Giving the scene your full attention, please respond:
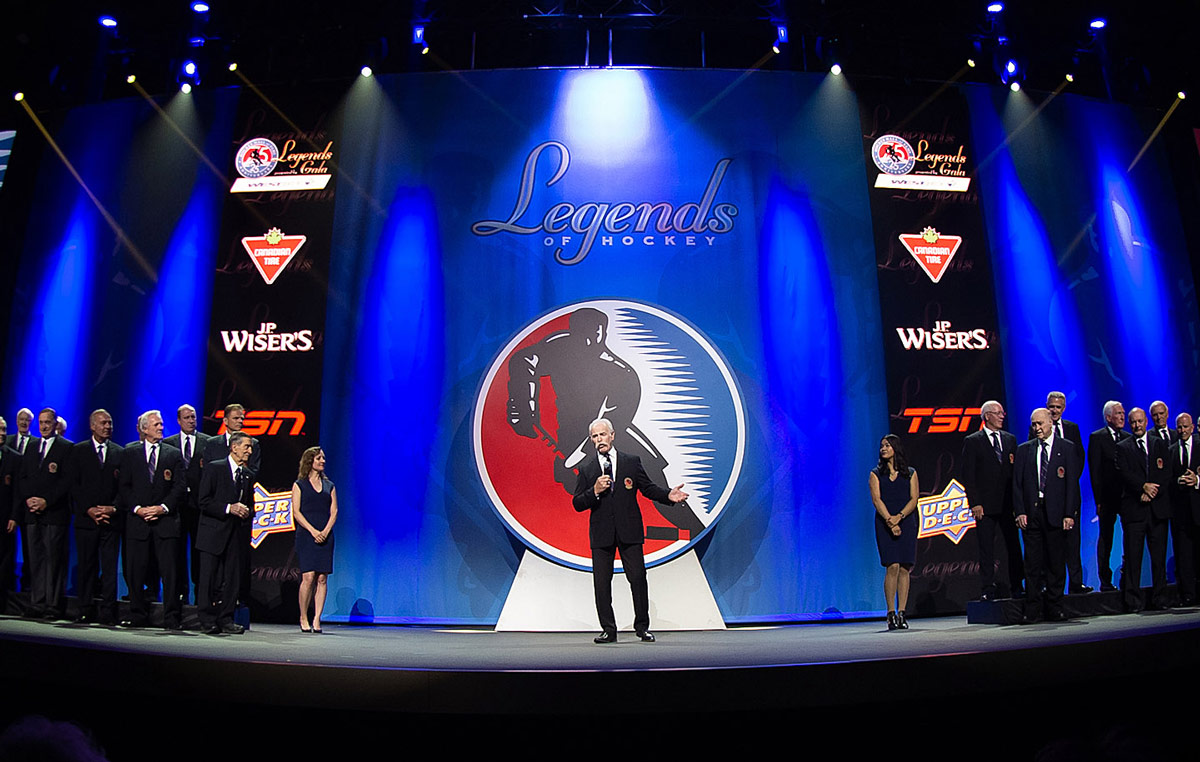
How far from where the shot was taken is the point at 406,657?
4395 millimetres

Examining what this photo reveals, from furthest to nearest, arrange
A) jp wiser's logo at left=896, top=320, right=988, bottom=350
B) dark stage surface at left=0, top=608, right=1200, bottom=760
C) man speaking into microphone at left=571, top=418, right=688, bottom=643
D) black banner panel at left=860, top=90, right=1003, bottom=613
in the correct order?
1. jp wiser's logo at left=896, top=320, right=988, bottom=350
2. black banner panel at left=860, top=90, right=1003, bottom=613
3. man speaking into microphone at left=571, top=418, right=688, bottom=643
4. dark stage surface at left=0, top=608, right=1200, bottom=760

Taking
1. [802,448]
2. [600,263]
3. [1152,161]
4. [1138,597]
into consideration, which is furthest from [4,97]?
[1152,161]

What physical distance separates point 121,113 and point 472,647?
6.86 metres

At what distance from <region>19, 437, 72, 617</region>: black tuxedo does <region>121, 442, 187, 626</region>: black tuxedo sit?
810 millimetres

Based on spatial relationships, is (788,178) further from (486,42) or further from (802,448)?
(486,42)

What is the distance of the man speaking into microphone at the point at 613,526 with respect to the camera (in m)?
5.40

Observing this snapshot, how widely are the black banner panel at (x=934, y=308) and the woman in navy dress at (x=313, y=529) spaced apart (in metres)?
4.92

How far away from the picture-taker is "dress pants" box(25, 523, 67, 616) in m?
6.44

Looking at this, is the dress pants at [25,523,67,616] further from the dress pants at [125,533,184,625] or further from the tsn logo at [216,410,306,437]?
the tsn logo at [216,410,306,437]

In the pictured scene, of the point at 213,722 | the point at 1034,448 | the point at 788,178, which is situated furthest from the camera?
the point at 788,178

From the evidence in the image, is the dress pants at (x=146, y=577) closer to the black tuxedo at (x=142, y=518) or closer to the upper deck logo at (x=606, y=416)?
the black tuxedo at (x=142, y=518)

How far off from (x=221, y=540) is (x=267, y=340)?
7.66 feet

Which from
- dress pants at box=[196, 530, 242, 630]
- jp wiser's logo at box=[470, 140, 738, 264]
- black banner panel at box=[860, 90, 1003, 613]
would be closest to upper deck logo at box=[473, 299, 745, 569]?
jp wiser's logo at box=[470, 140, 738, 264]

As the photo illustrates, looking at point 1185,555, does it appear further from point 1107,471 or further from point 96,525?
point 96,525
